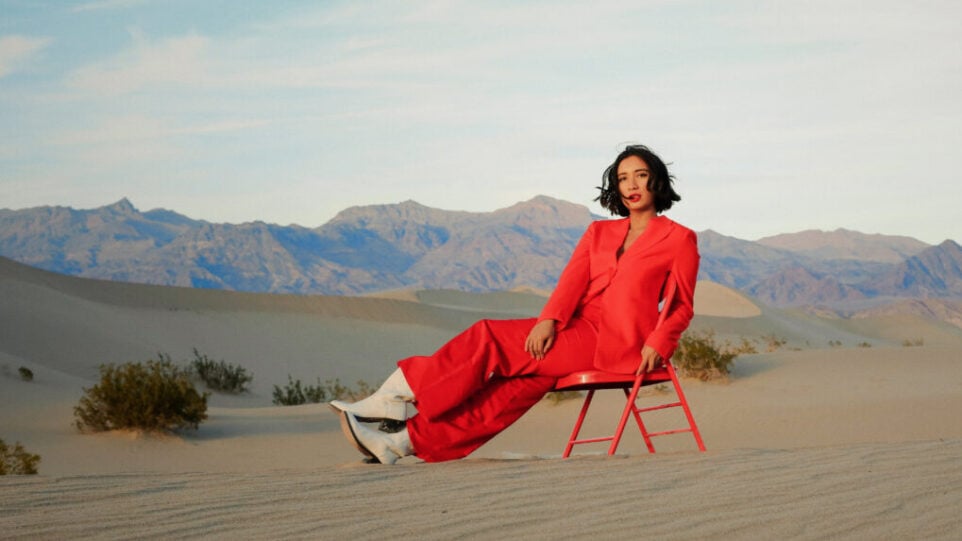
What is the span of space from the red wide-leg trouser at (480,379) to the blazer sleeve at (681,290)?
381 mm

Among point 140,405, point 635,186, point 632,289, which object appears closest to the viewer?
point 632,289

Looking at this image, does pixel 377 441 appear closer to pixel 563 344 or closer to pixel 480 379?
pixel 480 379

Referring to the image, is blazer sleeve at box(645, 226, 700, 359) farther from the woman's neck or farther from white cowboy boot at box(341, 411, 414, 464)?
white cowboy boot at box(341, 411, 414, 464)

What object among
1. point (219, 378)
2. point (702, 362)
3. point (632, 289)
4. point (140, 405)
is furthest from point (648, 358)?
point (219, 378)

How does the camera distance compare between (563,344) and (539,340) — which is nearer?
(539,340)

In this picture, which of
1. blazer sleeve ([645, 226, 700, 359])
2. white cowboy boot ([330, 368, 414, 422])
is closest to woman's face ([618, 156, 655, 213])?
blazer sleeve ([645, 226, 700, 359])

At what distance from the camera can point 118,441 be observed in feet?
39.5

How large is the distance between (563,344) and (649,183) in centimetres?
107

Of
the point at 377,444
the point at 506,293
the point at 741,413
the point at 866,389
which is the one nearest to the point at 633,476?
the point at 377,444

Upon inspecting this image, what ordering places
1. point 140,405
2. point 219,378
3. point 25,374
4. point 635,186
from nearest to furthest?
point 635,186
point 140,405
point 25,374
point 219,378

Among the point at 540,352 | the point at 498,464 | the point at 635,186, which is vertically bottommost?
the point at 498,464

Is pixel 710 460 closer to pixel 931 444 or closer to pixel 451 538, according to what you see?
pixel 931 444

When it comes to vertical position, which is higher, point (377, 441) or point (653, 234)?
point (653, 234)

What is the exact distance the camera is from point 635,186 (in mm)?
6363
